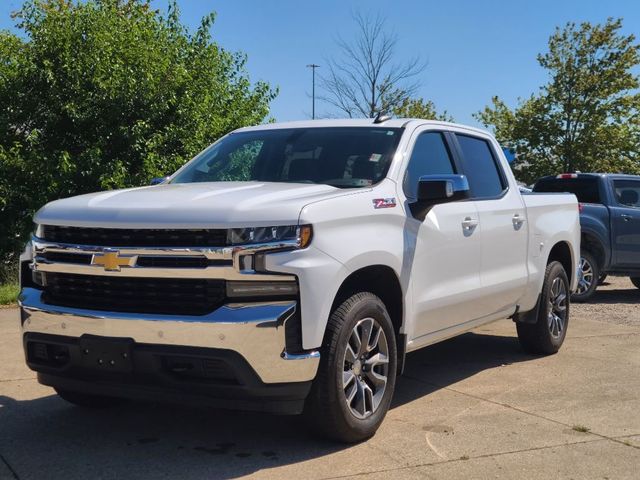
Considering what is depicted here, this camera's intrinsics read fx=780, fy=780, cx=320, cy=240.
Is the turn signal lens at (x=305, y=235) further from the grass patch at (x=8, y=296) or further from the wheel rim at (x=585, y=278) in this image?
the wheel rim at (x=585, y=278)

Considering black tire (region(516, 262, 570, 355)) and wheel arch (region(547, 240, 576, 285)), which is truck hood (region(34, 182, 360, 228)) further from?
wheel arch (region(547, 240, 576, 285))

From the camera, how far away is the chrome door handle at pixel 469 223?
17.9 feet

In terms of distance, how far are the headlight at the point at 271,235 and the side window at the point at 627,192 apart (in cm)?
890

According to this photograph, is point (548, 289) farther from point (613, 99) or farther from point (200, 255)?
point (613, 99)

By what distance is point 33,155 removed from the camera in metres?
11.4

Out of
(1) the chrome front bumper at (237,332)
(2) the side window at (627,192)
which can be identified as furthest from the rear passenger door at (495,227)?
(2) the side window at (627,192)

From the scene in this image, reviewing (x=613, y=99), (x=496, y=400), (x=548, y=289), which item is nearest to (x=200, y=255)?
(x=496, y=400)

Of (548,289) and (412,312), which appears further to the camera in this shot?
(548,289)

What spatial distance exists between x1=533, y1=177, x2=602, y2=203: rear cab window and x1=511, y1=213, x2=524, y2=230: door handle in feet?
19.0

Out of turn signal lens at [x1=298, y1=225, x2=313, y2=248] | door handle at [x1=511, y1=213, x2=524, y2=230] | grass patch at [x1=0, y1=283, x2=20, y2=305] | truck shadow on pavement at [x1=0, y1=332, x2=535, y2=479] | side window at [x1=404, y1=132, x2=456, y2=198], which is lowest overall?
truck shadow on pavement at [x1=0, y1=332, x2=535, y2=479]

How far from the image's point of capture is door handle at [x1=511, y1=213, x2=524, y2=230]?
625cm

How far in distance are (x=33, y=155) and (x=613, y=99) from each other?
23.2 metres

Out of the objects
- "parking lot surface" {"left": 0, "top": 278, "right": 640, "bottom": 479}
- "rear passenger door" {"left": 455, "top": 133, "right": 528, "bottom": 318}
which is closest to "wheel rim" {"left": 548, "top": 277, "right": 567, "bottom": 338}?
"parking lot surface" {"left": 0, "top": 278, "right": 640, "bottom": 479}

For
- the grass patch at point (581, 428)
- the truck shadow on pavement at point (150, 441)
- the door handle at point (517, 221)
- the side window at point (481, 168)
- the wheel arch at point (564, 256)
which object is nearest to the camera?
the truck shadow on pavement at point (150, 441)
